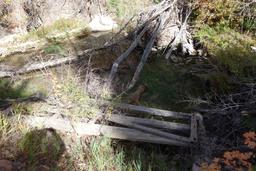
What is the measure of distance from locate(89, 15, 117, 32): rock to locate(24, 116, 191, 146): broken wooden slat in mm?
3853

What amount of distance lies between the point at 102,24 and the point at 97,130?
4.16 meters

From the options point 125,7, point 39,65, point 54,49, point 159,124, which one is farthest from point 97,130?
point 125,7

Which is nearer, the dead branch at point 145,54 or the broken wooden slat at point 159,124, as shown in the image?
the broken wooden slat at point 159,124

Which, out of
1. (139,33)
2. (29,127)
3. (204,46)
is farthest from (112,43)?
(29,127)

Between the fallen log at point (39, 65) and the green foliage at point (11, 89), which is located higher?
the fallen log at point (39, 65)

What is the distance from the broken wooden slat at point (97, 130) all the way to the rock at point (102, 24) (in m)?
3.85

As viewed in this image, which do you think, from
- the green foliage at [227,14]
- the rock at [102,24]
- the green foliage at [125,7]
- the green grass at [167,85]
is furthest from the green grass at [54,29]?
the green foliage at [227,14]

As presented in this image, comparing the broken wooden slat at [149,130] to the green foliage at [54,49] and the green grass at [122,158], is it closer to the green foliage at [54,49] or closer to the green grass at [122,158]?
the green grass at [122,158]

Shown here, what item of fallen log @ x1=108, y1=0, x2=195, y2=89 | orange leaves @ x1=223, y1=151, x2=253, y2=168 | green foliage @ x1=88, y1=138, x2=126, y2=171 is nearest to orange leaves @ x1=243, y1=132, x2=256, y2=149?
orange leaves @ x1=223, y1=151, x2=253, y2=168

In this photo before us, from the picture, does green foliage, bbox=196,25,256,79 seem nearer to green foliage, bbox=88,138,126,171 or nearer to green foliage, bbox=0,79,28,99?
green foliage, bbox=88,138,126,171

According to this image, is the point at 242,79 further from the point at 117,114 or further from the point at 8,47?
the point at 8,47

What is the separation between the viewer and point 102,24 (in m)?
8.77

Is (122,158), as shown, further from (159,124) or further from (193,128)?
(193,128)

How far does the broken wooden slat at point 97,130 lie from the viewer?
5102 millimetres
